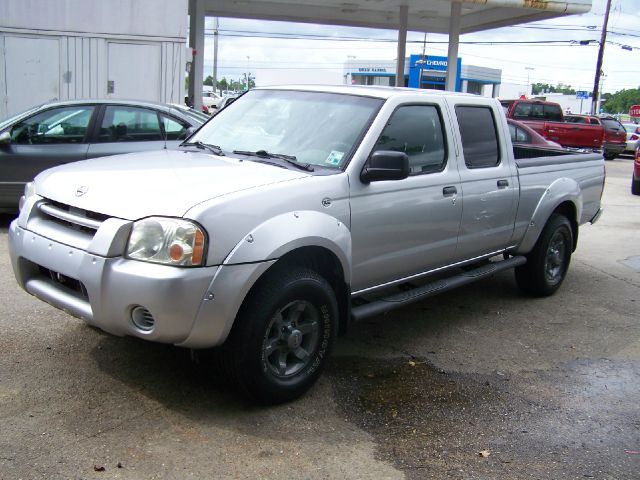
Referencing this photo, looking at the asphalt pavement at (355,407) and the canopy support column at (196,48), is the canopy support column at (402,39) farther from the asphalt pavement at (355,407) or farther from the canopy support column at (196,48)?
the asphalt pavement at (355,407)

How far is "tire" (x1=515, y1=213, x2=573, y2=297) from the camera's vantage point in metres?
6.49

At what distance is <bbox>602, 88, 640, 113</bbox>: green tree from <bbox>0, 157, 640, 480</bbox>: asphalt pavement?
12287 cm

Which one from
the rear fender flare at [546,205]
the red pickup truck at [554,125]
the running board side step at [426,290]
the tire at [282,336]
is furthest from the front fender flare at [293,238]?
the red pickup truck at [554,125]

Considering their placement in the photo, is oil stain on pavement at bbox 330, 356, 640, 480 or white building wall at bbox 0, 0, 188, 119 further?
white building wall at bbox 0, 0, 188, 119

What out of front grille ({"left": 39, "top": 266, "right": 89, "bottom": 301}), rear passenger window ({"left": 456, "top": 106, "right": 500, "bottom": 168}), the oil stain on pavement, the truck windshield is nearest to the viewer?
the oil stain on pavement

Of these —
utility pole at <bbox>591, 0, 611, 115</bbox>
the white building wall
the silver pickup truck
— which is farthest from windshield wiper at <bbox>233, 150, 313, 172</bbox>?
utility pole at <bbox>591, 0, 611, 115</bbox>

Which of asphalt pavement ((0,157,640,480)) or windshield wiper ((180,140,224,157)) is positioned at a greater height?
windshield wiper ((180,140,224,157))

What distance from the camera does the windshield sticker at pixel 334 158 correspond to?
14.5ft

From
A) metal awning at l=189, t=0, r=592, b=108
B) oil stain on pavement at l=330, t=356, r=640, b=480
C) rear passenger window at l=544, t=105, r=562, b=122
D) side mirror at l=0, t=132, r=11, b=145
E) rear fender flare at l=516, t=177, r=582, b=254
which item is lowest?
oil stain on pavement at l=330, t=356, r=640, b=480


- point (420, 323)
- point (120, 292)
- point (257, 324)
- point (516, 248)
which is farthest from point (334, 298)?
point (516, 248)

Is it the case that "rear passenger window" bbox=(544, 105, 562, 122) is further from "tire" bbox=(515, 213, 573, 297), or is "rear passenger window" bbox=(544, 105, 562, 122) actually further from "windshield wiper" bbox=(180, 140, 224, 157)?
"windshield wiper" bbox=(180, 140, 224, 157)

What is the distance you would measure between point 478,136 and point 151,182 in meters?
2.93

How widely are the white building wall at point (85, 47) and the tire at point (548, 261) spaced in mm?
10246

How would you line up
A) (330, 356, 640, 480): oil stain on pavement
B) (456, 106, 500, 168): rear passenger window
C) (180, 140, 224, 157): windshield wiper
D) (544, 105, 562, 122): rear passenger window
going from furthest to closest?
(544, 105, 562, 122): rear passenger window → (456, 106, 500, 168): rear passenger window → (180, 140, 224, 157): windshield wiper → (330, 356, 640, 480): oil stain on pavement
